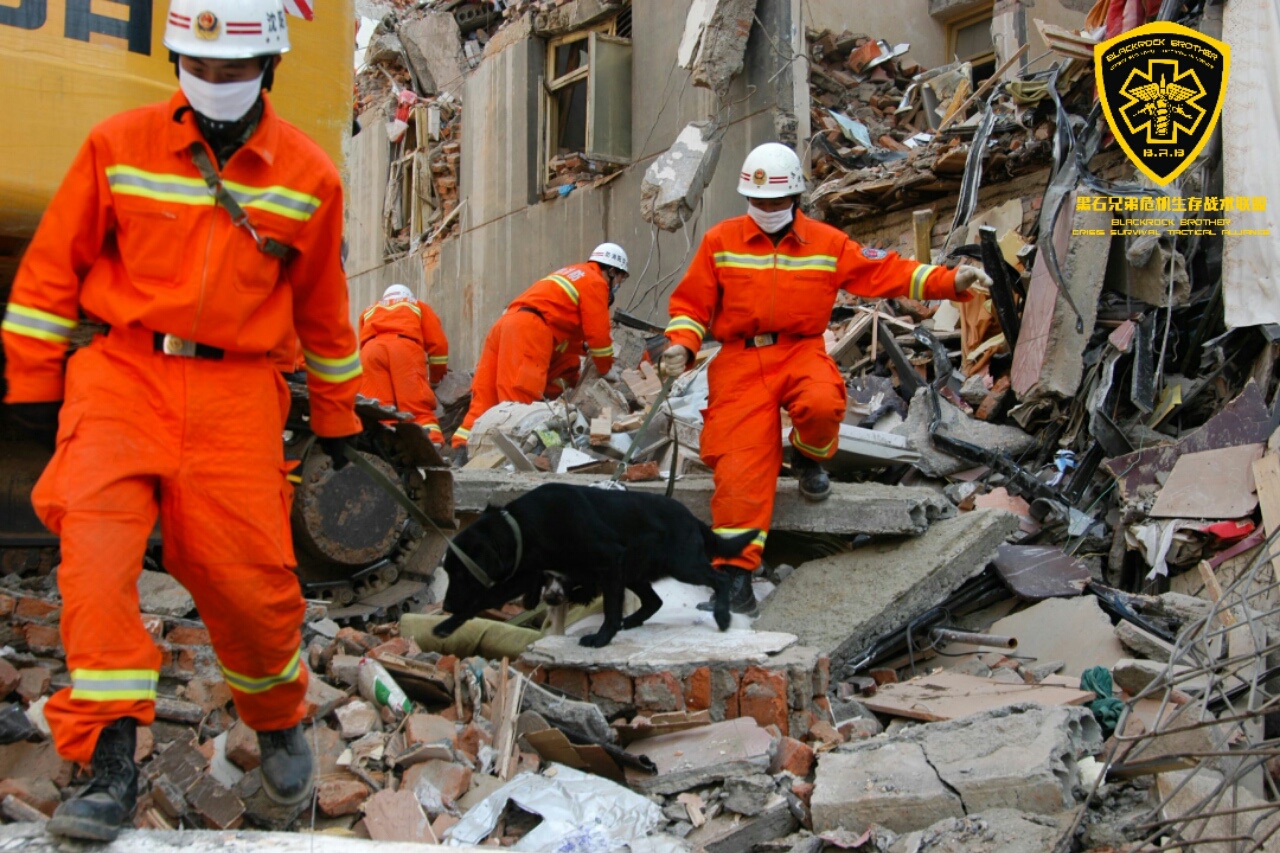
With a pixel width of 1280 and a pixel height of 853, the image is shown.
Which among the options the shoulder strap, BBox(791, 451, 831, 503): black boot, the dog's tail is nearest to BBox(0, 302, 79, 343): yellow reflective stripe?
the shoulder strap

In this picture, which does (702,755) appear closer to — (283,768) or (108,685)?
(283,768)

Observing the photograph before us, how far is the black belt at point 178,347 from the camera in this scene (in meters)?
2.77

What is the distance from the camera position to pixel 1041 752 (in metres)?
3.58

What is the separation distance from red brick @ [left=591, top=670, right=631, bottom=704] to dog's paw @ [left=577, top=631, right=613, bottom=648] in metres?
0.17

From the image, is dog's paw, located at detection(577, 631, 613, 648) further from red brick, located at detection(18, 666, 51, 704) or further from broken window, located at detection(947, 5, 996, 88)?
broken window, located at detection(947, 5, 996, 88)

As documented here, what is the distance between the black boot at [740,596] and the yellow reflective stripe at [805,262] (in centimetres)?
145

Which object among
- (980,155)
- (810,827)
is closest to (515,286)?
(980,155)

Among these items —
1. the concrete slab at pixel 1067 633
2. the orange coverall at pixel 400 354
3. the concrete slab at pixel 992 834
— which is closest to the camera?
the concrete slab at pixel 992 834

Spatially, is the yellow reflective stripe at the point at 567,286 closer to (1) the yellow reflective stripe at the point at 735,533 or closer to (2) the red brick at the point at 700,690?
(1) the yellow reflective stripe at the point at 735,533

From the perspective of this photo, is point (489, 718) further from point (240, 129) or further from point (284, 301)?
point (240, 129)

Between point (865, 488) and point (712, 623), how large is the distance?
137 cm

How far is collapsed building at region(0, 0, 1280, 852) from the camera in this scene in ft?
11.4

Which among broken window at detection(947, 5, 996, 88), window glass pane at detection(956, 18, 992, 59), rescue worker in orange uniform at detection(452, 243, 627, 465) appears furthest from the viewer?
window glass pane at detection(956, 18, 992, 59)

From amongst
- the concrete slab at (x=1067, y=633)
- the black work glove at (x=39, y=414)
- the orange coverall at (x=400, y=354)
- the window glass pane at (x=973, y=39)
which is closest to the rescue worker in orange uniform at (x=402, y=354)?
the orange coverall at (x=400, y=354)
